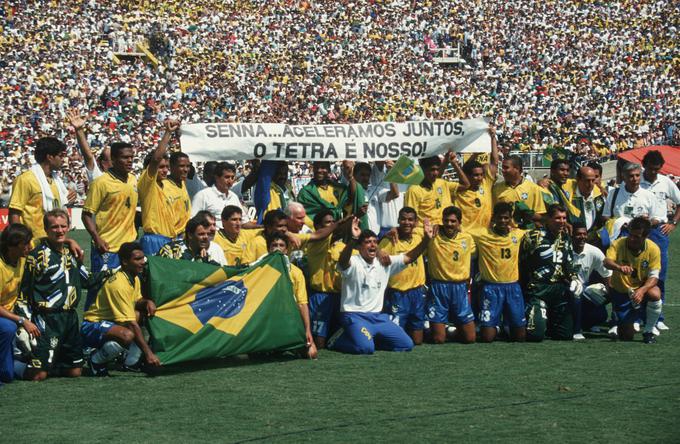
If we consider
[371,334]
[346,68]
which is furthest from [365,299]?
[346,68]

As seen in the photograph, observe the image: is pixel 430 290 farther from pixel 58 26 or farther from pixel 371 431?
pixel 58 26

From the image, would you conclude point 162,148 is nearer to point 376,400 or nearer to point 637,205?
point 376,400

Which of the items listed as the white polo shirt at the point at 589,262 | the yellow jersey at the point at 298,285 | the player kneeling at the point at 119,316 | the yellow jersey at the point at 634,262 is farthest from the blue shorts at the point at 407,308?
the player kneeling at the point at 119,316

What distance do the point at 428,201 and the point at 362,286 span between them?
173 centimetres

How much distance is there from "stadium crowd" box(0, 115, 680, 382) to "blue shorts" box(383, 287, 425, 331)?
13mm

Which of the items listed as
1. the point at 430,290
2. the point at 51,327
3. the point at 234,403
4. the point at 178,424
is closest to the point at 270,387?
the point at 234,403

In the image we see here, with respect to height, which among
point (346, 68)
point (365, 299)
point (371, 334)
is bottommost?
point (371, 334)

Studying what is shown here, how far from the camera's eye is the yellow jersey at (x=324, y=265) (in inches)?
392

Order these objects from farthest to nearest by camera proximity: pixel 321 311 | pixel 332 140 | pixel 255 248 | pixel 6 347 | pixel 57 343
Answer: pixel 332 140 → pixel 321 311 → pixel 255 248 → pixel 57 343 → pixel 6 347

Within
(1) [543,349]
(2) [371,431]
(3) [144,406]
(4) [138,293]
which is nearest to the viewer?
(2) [371,431]

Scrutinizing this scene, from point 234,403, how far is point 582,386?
8.36 ft

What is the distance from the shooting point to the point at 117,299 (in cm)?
847

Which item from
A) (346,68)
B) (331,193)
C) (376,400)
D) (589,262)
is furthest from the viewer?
(346,68)

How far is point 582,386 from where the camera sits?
315 inches
